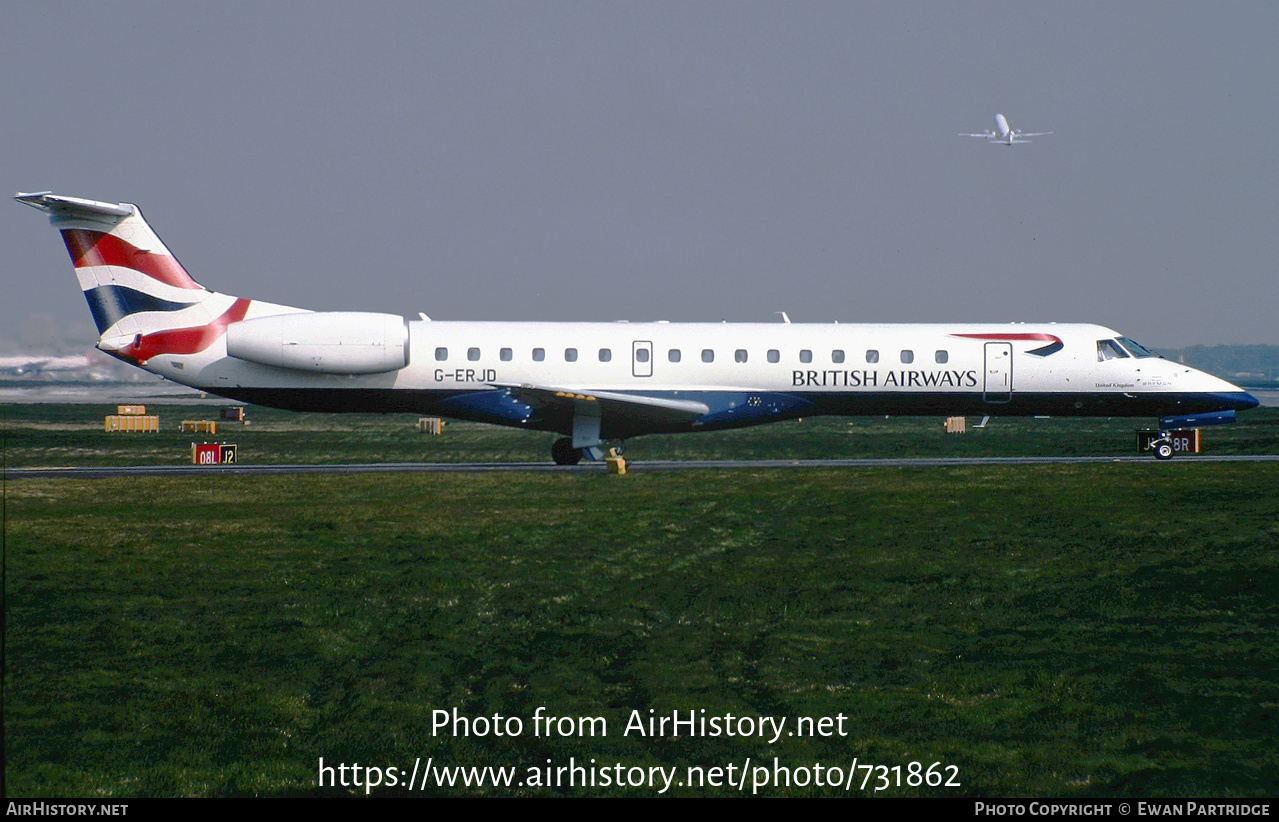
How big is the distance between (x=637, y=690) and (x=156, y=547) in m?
9.62

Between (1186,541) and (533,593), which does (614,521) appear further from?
(1186,541)

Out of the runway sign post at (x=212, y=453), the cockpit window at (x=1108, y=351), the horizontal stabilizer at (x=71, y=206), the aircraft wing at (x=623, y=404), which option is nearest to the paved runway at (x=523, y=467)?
the runway sign post at (x=212, y=453)

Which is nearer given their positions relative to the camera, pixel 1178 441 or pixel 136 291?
pixel 136 291

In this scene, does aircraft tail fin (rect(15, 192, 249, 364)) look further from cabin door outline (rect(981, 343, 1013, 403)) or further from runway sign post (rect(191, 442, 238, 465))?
cabin door outline (rect(981, 343, 1013, 403))

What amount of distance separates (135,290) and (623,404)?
12.9 meters

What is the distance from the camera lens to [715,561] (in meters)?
14.9

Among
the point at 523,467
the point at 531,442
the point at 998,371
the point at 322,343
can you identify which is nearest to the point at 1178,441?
the point at 998,371

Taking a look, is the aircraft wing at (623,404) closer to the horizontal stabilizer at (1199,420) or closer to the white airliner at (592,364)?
the white airliner at (592,364)

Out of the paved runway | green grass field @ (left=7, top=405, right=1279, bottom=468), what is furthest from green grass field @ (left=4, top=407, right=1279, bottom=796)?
green grass field @ (left=7, top=405, right=1279, bottom=468)

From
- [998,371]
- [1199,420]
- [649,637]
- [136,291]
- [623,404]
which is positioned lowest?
[649,637]

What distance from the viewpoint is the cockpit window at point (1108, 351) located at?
30.0 metres

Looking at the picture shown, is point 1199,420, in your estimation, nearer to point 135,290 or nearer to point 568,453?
point 568,453

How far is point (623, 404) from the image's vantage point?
28.1m

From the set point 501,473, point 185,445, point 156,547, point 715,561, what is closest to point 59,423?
point 185,445
